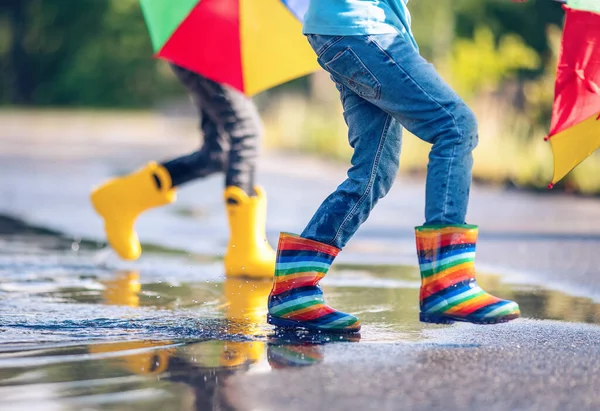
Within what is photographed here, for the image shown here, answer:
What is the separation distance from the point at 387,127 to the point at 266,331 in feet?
2.95

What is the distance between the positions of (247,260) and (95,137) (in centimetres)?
1792

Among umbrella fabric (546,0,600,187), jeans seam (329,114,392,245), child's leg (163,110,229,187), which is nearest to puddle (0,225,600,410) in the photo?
jeans seam (329,114,392,245)

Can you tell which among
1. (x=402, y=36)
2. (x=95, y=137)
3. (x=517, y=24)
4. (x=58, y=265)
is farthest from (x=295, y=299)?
(x=95, y=137)

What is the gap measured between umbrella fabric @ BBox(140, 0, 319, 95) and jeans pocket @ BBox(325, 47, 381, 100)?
1.40 meters

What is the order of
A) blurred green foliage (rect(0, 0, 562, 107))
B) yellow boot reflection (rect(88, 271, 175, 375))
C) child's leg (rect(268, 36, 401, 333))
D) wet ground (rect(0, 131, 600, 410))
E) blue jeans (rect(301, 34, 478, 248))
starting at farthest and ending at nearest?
blurred green foliage (rect(0, 0, 562, 107)), child's leg (rect(268, 36, 401, 333)), blue jeans (rect(301, 34, 478, 248)), yellow boot reflection (rect(88, 271, 175, 375)), wet ground (rect(0, 131, 600, 410))

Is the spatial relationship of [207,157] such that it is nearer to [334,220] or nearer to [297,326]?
[334,220]

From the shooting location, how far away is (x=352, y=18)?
4477 millimetres

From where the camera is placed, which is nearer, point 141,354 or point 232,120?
point 141,354

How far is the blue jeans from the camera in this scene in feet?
14.6

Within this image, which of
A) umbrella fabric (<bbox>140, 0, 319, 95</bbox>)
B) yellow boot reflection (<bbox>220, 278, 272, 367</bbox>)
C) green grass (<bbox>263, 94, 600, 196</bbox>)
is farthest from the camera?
green grass (<bbox>263, 94, 600, 196</bbox>)

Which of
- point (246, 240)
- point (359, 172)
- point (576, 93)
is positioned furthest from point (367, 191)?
point (246, 240)

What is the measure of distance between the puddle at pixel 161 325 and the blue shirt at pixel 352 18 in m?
1.10

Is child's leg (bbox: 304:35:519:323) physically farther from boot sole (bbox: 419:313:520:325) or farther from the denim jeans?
the denim jeans

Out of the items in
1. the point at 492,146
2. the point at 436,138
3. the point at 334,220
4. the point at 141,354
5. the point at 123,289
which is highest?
the point at 492,146
